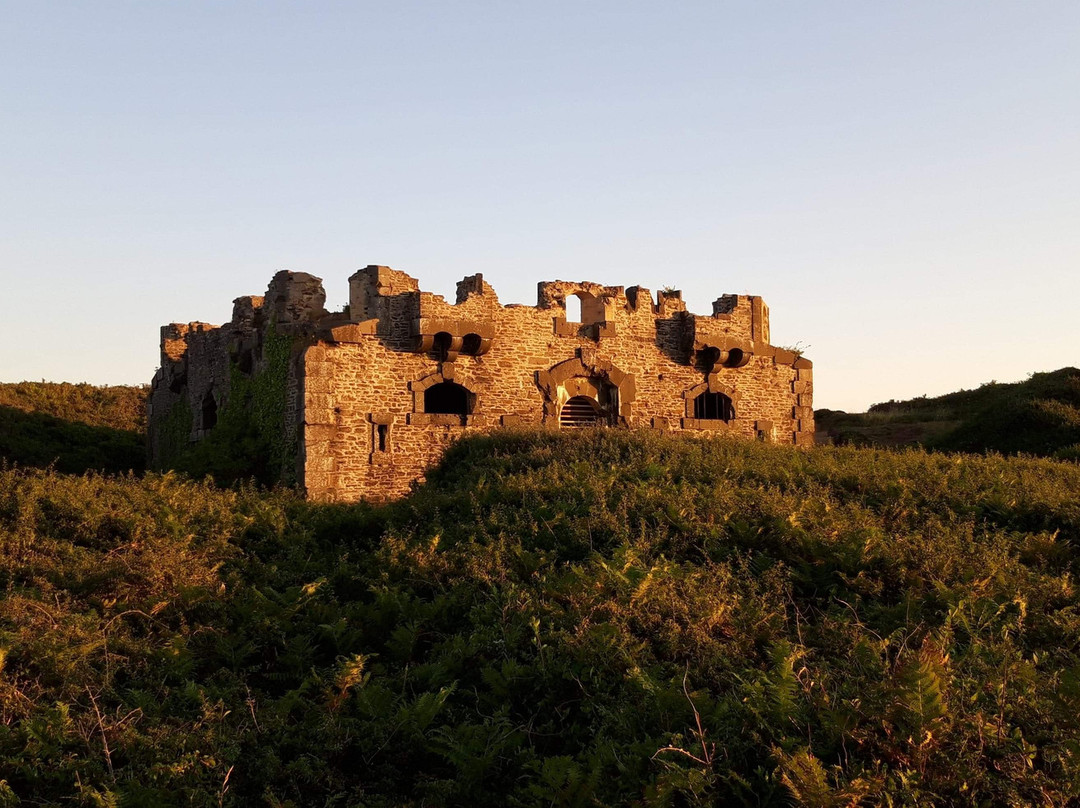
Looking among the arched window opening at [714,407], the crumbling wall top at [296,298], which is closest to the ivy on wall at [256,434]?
the crumbling wall top at [296,298]

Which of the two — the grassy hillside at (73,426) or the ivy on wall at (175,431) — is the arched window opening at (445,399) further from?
the grassy hillside at (73,426)

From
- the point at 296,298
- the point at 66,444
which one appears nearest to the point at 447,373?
the point at 296,298

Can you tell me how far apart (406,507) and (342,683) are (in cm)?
561

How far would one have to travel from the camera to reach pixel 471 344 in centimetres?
1847

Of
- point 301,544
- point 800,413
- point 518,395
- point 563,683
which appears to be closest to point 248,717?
point 563,683

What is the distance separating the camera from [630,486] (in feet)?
41.3

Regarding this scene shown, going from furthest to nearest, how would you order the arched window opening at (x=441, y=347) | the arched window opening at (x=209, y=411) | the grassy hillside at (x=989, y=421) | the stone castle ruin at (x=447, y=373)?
the grassy hillside at (x=989, y=421)
the arched window opening at (x=209, y=411)
the arched window opening at (x=441, y=347)
the stone castle ruin at (x=447, y=373)

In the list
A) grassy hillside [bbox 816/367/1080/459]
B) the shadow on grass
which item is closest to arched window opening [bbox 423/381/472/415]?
the shadow on grass

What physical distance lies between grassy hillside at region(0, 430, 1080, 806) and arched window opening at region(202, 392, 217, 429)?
825 cm

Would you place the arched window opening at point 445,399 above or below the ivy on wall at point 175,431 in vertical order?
above

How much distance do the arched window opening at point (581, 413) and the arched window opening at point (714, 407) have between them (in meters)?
2.69

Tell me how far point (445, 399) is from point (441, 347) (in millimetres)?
2071

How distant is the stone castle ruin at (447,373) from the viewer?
17219mm

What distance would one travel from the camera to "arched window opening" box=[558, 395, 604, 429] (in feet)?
65.4
